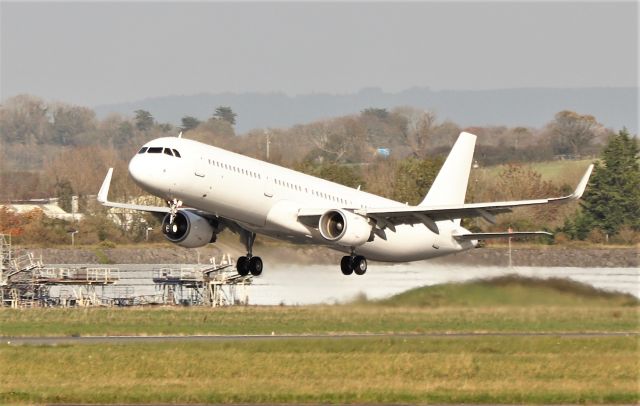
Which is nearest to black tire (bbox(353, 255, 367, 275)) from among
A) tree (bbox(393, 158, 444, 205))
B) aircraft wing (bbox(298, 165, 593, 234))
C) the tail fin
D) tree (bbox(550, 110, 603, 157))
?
aircraft wing (bbox(298, 165, 593, 234))

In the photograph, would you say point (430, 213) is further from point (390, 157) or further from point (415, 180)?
point (390, 157)

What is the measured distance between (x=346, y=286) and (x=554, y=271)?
805 centimetres

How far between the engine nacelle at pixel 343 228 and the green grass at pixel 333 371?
3.21 metres

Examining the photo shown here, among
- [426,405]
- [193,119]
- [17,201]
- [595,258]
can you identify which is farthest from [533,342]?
[193,119]

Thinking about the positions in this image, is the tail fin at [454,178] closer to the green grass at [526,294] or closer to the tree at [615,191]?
the green grass at [526,294]

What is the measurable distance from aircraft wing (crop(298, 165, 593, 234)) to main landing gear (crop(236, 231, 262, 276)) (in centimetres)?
418

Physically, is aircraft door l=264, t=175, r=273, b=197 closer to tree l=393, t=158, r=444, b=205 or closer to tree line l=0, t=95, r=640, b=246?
tree line l=0, t=95, r=640, b=246

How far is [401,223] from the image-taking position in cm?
4588

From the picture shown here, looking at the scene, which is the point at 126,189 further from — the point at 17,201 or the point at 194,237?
the point at 194,237

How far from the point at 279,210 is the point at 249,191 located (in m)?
1.50

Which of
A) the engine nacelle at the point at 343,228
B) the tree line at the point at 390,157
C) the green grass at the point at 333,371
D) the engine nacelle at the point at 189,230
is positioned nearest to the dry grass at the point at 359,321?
the engine nacelle at the point at 189,230

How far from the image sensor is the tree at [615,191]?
282 ft

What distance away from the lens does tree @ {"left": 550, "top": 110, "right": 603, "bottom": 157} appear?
15650 centimetres

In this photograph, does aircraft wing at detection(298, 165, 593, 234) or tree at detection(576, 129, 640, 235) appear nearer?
aircraft wing at detection(298, 165, 593, 234)
